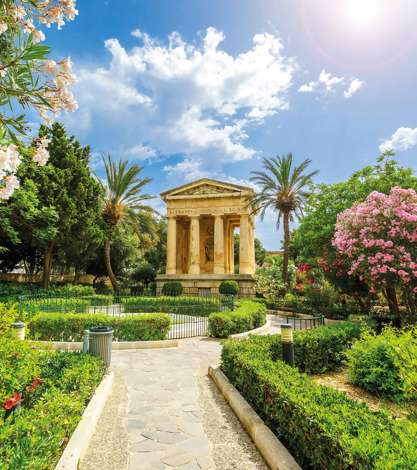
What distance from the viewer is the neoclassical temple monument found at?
29.8 metres

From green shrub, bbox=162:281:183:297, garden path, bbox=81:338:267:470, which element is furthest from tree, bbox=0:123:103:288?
garden path, bbox=81:338:267:470

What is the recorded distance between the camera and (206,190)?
106 ft

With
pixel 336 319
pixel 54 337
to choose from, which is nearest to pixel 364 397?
pixel 54 337

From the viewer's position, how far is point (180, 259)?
3500 centimetres

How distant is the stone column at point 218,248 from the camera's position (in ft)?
101

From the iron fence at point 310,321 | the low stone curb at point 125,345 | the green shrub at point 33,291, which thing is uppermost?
the green shrub at point 33,291

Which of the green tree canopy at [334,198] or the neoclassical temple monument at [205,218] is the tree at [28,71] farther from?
the neoclassical temple monument at [205,218]

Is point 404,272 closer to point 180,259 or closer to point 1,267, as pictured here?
point 180,259

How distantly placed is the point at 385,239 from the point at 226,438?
31.5 feet

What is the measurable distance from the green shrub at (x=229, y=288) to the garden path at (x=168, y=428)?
19214 mm

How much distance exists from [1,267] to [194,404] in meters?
31.4

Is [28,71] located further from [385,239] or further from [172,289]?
[172,289]

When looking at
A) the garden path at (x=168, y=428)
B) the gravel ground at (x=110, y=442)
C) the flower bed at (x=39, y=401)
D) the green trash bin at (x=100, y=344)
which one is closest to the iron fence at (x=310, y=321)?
the garden path at (x=168, y=428)

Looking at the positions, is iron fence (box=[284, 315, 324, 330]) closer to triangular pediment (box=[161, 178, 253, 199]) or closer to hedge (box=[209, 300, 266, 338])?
hedge (box=[209, 300, 266, 338])
